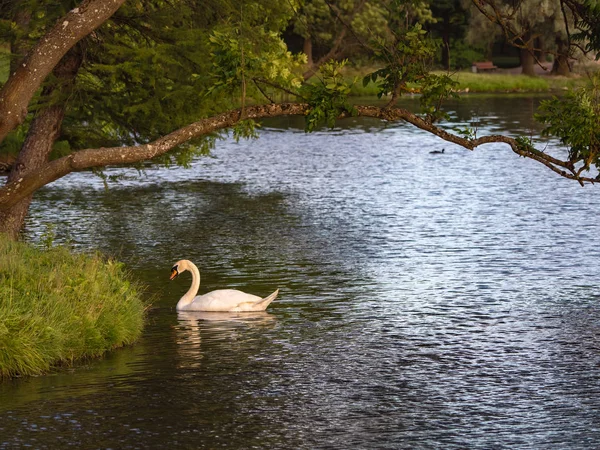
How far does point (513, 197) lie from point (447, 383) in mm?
18333

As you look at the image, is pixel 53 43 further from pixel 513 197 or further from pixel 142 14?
pixel 513 197

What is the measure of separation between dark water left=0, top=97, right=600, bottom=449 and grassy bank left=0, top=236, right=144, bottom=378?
290mm

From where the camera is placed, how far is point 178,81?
72.2 ft

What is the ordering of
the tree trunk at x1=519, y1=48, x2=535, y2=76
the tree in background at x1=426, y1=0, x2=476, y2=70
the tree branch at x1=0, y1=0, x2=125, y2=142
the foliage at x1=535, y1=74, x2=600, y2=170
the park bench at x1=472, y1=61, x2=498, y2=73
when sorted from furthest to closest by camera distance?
1. the tree in background at x1=426, y1=0, x2=476, y2=70
2. the park bench at x1=472, y1=61, x2=498, y2=73
3. the tree trunk at x1=519, y1=48, x2=535, y2=76
4. the foliage at x1=535, y1=74, x2=600, y2=170
5. the tree branch at x1=0, y1=0, x2=125, y2=142

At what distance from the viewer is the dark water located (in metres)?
11.6

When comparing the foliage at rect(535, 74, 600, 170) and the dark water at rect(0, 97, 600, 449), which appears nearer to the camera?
the dark water at rect(0, 97, 600, 449)

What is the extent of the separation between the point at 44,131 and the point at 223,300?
253 inches

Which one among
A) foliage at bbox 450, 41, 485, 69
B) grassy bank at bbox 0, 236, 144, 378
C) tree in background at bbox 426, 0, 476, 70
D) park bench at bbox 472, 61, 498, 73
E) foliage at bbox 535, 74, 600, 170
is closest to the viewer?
grassy bank at bbox 0, 236, 144, 378

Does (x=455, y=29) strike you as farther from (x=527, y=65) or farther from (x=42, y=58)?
(x=42, y=58)

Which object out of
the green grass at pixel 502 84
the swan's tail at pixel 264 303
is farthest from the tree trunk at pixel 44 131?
the green grass at pixel 502 84

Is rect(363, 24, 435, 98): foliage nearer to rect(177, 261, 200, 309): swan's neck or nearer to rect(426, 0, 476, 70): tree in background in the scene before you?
rect(177, 261, 200, 309): swan's neck

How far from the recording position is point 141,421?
38.8 feet

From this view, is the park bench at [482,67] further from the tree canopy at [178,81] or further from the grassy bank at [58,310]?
the grassy bank at [58,310]

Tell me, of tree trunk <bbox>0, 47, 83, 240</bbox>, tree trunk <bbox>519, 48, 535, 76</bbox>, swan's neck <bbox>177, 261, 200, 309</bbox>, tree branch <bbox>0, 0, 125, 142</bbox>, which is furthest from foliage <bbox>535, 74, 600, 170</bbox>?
tree trunk <bbox>519, 48, 535, 76</bbox>
